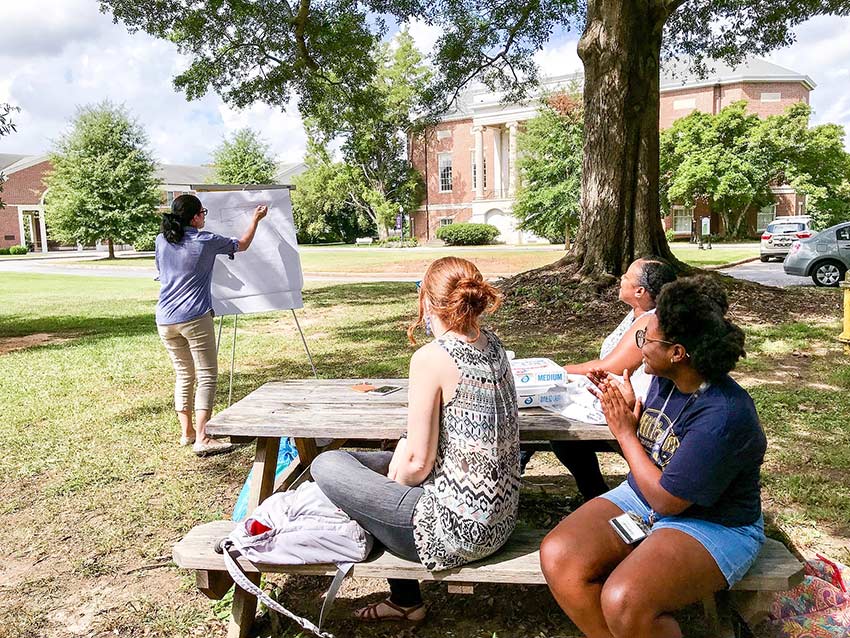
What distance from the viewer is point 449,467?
2.45 meters

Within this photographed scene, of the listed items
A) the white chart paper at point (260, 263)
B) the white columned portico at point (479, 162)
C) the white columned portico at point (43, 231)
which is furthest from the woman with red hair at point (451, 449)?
the white columned portico at point (43, 231)

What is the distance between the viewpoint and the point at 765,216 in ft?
131

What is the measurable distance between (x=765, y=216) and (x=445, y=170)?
75.7ft

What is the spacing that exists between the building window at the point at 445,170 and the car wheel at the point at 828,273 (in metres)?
39.2

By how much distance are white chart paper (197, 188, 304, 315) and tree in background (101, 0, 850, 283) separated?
6.03m

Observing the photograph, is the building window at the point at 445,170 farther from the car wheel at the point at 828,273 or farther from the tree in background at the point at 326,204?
the car wheel at the point at 828,273

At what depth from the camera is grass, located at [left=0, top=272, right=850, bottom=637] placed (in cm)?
332

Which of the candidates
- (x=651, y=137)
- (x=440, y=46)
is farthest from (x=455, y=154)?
(x=651, y=137)

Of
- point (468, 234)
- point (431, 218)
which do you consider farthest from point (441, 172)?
point (468, 234)

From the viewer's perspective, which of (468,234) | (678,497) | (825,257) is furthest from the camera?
(468,234)

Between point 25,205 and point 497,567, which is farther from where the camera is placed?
point 25,205

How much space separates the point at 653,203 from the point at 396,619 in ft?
29.9

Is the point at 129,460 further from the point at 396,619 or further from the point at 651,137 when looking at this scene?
the point at 651,137

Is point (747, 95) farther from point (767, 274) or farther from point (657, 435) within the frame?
point (657, 435)
